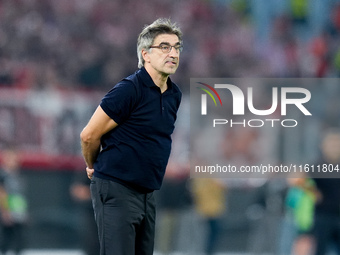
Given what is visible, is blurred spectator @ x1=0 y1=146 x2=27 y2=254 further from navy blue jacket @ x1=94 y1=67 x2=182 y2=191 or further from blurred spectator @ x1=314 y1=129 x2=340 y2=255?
navy blue jacket @ x1=94 y1=67 x2=182 y2=191

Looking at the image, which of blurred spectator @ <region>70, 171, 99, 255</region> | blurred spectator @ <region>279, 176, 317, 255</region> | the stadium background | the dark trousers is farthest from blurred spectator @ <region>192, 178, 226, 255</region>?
the dark trousers

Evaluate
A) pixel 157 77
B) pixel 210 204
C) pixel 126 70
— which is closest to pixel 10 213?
pixel 210 204

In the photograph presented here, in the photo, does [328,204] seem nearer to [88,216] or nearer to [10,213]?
[88,216]

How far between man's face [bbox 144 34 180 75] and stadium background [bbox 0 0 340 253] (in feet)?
21.8

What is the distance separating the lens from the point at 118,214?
494cm

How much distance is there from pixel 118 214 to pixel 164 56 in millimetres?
1020

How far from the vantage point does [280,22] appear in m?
17.7

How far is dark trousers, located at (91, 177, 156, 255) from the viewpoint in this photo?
4.93 m

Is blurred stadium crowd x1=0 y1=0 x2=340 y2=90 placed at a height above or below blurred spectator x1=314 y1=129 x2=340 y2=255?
above

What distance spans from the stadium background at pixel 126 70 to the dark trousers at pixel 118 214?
651 cm

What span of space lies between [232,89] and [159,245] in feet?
10.0

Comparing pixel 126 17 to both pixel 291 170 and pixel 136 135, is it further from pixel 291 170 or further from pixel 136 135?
Answer: pixel 136 135

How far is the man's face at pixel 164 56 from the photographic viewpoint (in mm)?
4996

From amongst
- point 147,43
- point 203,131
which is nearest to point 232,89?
point 203,131
